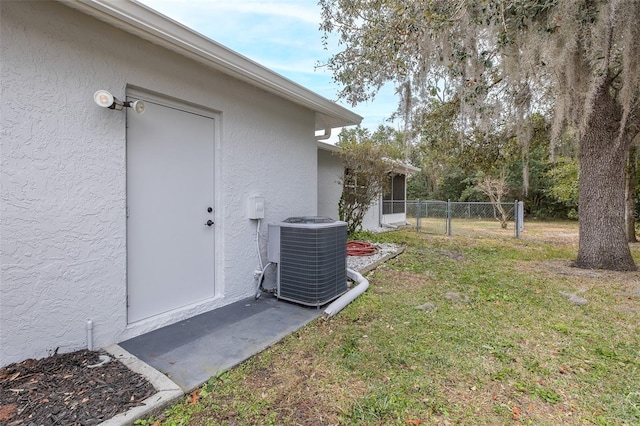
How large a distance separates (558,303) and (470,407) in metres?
2.61

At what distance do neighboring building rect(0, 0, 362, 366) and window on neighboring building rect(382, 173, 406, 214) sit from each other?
861 centimetres

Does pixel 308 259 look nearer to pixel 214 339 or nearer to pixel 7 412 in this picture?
pixel 214 339

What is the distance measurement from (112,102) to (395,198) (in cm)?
1150

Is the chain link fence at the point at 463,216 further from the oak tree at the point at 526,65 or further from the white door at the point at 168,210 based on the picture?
the white door at the point at 168,210

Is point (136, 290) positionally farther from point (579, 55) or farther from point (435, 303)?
point (579, 55)

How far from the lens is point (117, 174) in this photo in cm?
244

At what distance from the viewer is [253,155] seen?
3.69 metres

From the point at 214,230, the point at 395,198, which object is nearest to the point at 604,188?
the point at 214,230

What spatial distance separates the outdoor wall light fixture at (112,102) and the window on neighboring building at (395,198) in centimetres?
990

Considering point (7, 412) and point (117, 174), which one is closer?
point (7, 412)

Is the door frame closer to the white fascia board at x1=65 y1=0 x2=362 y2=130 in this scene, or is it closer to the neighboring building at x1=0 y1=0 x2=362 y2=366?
the neighboring building at x1=0 y1=0 x2=362 y2=366

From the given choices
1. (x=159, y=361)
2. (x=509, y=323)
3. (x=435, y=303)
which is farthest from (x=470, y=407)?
(x=159, y=361)

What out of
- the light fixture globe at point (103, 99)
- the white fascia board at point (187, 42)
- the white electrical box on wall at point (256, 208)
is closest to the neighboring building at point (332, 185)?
the white fascia board at point (187, 42)

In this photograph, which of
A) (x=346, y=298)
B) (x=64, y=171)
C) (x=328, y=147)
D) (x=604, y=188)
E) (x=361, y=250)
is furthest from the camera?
(x=328, y=147)
